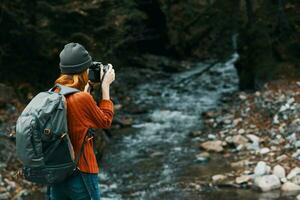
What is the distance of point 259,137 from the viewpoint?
997 centimetres

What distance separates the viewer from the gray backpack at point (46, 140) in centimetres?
332

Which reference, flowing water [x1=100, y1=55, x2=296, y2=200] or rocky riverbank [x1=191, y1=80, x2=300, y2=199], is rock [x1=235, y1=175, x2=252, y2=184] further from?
flowing water [x1=100, y1=55, x2=296, y2=200]

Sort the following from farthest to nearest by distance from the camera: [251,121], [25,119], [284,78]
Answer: [284,78]
[251,121]
[25,119]

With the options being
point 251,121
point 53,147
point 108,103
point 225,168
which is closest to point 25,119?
point 53,147

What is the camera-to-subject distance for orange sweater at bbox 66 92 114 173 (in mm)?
3449

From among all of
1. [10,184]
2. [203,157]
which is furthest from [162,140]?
[10,184]

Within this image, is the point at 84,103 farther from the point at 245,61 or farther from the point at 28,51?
the point at 245,61

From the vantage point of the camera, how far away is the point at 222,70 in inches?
667

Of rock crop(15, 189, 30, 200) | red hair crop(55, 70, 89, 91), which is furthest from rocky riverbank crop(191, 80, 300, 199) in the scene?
red hair crop(55, 70, 89, 91)

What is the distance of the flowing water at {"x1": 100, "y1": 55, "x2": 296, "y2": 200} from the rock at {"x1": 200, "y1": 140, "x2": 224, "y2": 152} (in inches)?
6.4

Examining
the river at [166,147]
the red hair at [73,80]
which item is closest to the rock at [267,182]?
the river at [166,147]

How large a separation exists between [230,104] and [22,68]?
17.0ft

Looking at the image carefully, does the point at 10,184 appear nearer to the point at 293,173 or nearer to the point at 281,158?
the point at 293,173

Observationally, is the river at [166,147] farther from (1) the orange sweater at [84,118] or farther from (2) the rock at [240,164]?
(1) the orange sweater at [84,118]
